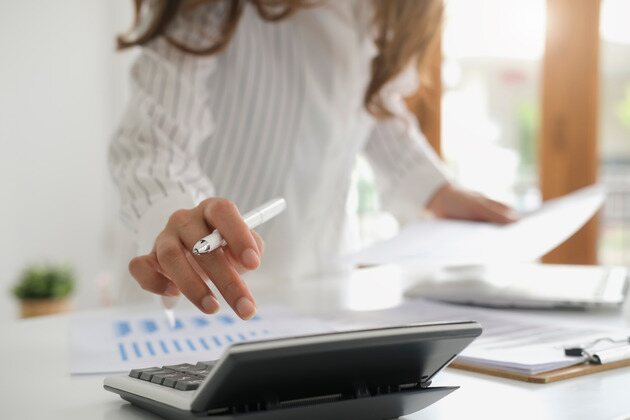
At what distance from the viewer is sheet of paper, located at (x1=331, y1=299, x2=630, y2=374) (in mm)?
578

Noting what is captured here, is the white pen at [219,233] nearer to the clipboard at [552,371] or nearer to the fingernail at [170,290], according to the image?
the fingernail at [170,290]

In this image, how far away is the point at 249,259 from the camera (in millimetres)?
541

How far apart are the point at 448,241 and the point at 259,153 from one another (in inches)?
13.7

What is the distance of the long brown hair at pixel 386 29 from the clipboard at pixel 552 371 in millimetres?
602

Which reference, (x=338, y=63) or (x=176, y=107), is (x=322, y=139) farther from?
(x=176, y=107)

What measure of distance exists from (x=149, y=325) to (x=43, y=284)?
97.5 inches

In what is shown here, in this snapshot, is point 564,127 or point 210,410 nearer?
point 210,410

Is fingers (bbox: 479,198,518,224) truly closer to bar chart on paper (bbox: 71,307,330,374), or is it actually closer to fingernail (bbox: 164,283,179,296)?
bar chart on paper (bbox: 71,307,330,374)

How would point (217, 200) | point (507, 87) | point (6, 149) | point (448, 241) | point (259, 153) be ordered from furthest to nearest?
point (6, 149) → point (507, 87) → point (259, 153) → point (448, 241) → point (217, 200)

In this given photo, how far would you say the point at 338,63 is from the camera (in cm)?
121

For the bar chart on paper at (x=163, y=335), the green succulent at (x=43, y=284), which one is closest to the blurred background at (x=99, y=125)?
the green succulent at (x=43, y=284)

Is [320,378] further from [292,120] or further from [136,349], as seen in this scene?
[292,120]

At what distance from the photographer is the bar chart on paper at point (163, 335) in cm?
63

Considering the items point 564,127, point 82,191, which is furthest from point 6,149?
point 564,127
